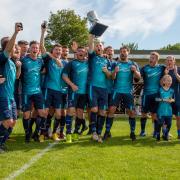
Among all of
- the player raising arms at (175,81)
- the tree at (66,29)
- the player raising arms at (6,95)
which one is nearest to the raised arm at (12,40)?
the player raising arms at (6,95)

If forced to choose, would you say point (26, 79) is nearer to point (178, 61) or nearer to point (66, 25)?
point (178, 61)

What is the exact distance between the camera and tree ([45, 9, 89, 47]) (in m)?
59.3

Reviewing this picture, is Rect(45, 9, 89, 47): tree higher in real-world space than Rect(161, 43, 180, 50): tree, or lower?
lower

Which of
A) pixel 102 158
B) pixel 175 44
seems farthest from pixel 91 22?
pixel 175 44

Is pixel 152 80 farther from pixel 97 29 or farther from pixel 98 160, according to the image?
pixel 98 160

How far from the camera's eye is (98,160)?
280 inches

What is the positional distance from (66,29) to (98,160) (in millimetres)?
53979

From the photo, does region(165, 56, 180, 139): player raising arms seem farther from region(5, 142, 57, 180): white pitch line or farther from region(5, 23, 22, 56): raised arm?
region(5, 23, 22, 56): raised arm

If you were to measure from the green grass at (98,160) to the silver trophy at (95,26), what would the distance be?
8.24 ft

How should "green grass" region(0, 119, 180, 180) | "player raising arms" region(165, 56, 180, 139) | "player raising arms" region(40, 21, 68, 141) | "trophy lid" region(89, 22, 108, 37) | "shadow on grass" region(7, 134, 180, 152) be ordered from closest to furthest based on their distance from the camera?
"green grass" region(0, 119, 180, 180)
"shadow on grass" region(7, 134, 180, 152)
"trophy lid" region(89, 22, 108, 37)
"player raising arms" region(40, 21, 68, 141)
"player raising arms" region(165, 56, 180, 139)

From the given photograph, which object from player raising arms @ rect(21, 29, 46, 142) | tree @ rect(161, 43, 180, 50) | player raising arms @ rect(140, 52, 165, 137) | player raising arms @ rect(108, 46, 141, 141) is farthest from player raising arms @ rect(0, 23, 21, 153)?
tree @ rect(161, 43, 180, 50)

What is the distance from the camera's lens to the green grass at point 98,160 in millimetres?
6051

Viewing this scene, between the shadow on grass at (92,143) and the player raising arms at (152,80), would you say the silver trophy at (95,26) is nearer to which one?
the player raising arms at (152,80)

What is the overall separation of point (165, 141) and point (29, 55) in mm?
3890
